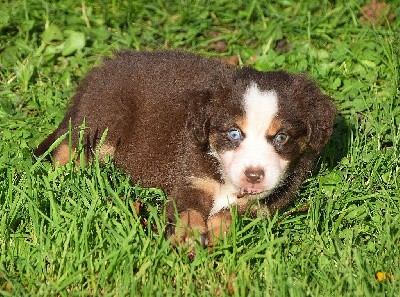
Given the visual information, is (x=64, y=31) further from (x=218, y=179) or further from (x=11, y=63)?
(x=218, y=179)

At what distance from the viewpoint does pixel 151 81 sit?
6.39 metres

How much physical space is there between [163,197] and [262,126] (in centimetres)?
107

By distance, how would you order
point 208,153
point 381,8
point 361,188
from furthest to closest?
1. point 381,8
2. point 361,188
3. point 208,153

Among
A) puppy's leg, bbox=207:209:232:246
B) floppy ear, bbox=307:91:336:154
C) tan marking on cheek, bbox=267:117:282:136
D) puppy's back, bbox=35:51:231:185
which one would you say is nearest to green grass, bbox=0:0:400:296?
puppy's leg, bbox=207:209:232:246

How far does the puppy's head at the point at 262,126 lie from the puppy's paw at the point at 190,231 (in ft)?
0.95

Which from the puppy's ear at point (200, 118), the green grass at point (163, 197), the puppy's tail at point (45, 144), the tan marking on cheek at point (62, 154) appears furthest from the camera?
the puppy's tail at point (45, 144)

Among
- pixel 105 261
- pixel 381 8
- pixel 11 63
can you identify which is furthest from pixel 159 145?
pixel 381 8

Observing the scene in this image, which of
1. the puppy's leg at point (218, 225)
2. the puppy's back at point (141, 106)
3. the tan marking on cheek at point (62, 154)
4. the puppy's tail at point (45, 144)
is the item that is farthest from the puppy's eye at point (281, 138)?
the puppy's tail at point (45, 144)

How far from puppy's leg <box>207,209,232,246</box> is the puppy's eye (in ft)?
1.84

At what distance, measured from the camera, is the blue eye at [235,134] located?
542 cm

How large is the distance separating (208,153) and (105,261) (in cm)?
104

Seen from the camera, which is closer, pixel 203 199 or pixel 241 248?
pixel 241 248

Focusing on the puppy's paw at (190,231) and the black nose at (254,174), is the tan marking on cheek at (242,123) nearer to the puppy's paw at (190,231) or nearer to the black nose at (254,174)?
the black nose at (254,174)

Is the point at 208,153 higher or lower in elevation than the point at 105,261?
higher
